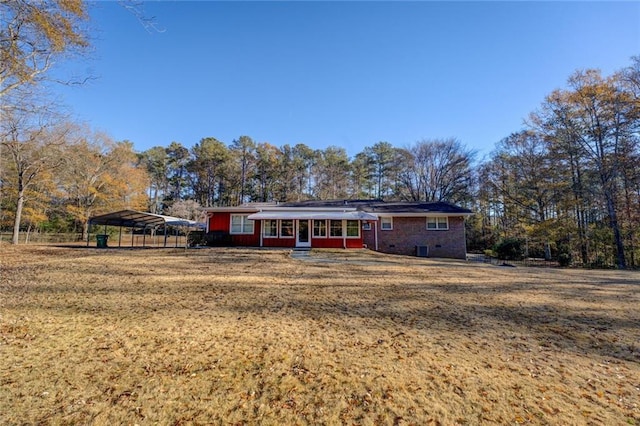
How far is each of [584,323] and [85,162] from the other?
34.2 m

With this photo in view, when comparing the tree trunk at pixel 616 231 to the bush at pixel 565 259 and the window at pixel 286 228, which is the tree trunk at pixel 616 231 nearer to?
the bush at pixel 565 259

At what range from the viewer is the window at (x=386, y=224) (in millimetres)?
20109

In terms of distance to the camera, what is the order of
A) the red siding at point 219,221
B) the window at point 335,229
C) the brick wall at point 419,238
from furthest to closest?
the red siding at point 219,221
the brick wall at point 419,238
the window at point 335,229

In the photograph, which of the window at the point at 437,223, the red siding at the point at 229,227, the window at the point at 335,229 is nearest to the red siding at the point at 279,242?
the red siding at the point at 229,227

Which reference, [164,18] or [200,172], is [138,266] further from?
[200,172]

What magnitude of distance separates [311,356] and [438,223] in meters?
18.1

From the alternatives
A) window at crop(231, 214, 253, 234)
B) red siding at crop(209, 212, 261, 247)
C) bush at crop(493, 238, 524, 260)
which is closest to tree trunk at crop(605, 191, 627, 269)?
bush at crop(493, 238, 524, 260)

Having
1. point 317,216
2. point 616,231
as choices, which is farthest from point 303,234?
point 616,231

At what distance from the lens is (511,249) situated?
852 inches

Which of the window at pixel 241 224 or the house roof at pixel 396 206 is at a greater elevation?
the house roof at pixel 396 206

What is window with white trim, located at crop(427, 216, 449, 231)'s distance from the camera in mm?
19562

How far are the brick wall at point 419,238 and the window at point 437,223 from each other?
217 mm

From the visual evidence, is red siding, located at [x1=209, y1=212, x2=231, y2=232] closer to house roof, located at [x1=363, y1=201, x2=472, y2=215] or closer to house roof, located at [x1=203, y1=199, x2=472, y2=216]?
house roof, located at [x1=203, y1=199, x2=472, y2=216]

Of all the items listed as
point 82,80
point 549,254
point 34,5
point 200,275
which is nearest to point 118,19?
point 34,5
